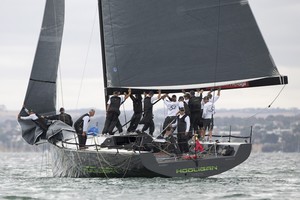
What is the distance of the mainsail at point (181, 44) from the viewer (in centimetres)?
2770

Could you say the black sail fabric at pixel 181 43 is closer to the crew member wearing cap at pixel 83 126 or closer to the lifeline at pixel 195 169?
the crew member wearing cap at pixel 83 126

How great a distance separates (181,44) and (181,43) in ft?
0.09

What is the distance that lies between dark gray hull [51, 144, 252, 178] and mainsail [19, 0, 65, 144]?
2598 millimetres

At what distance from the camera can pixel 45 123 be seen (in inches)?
1137

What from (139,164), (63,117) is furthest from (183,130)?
(63,117)

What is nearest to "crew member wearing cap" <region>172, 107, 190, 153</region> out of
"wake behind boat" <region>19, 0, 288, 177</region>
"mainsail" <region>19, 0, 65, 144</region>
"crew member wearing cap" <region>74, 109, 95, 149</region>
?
"wake behind boat" <region>19, 0, 288, 177</region>

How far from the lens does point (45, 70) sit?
2955cm

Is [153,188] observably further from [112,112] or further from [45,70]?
[45,70]

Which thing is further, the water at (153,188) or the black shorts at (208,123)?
the black shorts at (208,123)

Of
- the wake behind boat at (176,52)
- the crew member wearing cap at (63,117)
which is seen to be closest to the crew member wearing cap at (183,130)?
the wake behind boat at (176,52)

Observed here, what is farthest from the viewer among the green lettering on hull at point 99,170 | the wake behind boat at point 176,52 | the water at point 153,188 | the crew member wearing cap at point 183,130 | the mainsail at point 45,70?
the mainsail at point 45,70

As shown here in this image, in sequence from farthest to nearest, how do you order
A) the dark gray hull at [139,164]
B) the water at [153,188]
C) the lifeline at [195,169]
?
the lifeline at [195,169] < the dark gray hull at [139,164] < the water at [153,188]

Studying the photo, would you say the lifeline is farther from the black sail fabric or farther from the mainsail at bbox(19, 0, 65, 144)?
the mainsail at bbox(19, 0, 65, 144)

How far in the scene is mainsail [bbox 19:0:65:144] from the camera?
29.2 m
